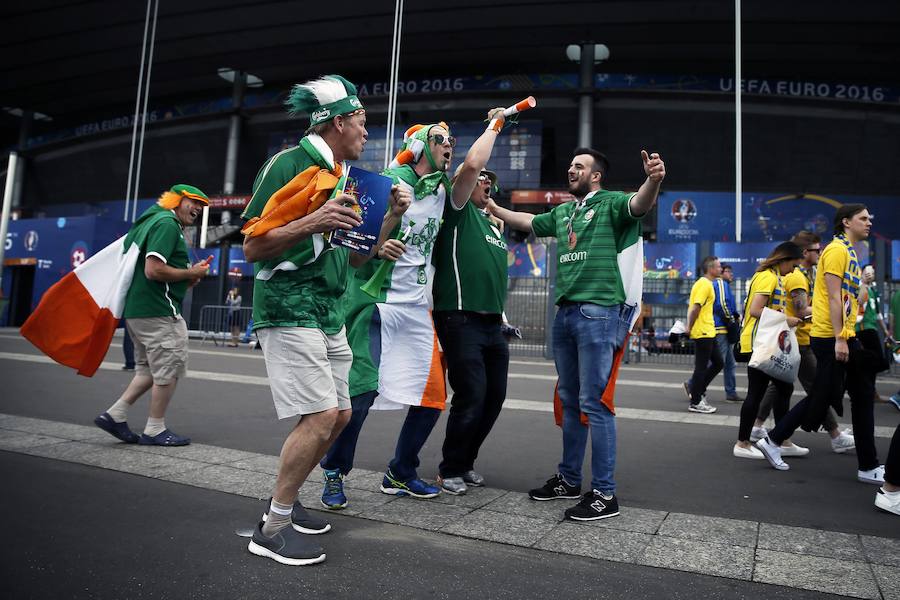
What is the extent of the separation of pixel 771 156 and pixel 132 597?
30.3 meters

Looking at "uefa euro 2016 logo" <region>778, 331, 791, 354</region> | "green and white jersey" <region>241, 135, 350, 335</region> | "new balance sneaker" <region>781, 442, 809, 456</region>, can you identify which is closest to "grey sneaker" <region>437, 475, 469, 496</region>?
"green and white jersey" <region>241, 135, 350, 335</region>

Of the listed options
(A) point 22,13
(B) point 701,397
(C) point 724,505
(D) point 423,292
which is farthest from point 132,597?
(A) point 22,13

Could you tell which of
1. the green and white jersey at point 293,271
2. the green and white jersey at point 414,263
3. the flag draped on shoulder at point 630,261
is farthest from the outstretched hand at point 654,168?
the green and white jersey at point 293,271

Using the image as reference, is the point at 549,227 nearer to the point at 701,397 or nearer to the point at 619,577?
the point at 619,577

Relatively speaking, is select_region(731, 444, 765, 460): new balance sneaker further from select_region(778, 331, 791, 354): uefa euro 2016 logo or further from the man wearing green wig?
the man wearing green wig

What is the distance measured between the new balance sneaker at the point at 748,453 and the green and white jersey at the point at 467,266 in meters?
2.61

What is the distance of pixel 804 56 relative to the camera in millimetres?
25656

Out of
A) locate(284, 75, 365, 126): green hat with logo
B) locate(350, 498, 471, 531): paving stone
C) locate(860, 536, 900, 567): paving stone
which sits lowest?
locate(350, 498, 471, 531): paving stone

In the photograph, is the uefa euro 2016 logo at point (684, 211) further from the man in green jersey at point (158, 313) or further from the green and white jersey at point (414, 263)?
the green and white jersey at point (414, 263)

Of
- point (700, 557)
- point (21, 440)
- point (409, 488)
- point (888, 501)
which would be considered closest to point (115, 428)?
point (21, 440)

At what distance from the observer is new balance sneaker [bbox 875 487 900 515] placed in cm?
348

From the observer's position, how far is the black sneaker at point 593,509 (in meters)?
3.19

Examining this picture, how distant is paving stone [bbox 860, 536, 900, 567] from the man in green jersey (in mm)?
4267

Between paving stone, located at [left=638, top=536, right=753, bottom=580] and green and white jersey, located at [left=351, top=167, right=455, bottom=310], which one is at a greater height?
green and white jersey, located at [left=351, top=167, right=455, bottom=310]
